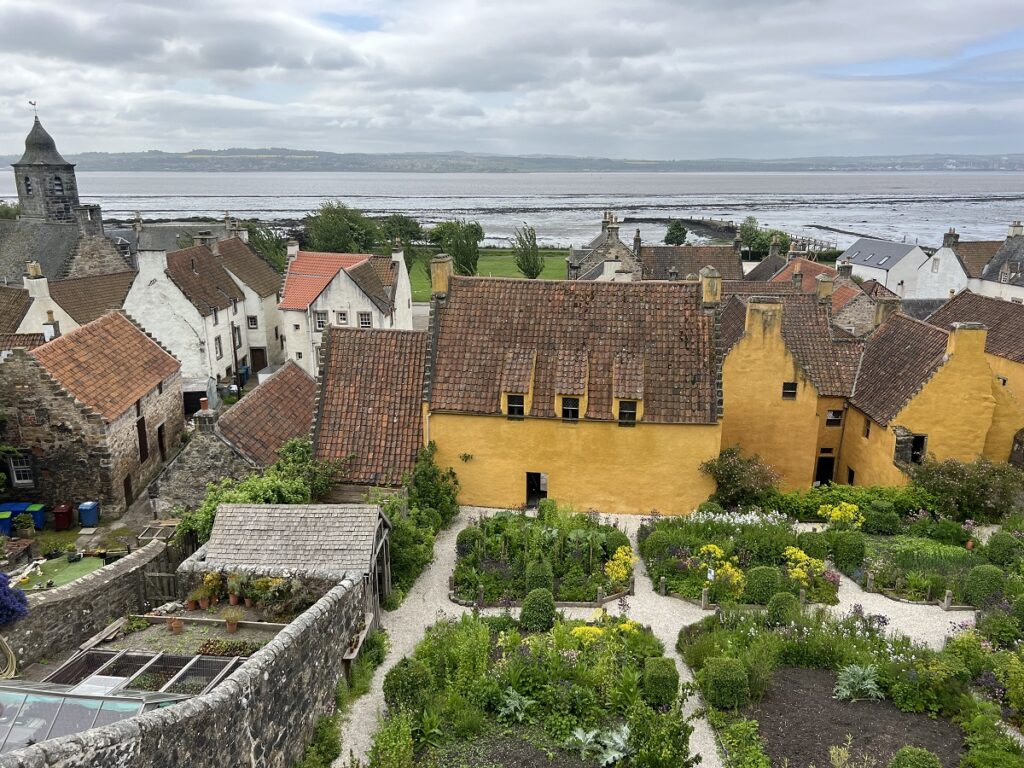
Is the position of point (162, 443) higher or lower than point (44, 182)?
lower

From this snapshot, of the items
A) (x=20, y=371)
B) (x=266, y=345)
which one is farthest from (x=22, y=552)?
(x=266, y=345)

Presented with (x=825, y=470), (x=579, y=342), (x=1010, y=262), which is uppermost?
(x=1010, y=262)

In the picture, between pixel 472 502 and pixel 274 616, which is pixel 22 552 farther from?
pixel 472 502

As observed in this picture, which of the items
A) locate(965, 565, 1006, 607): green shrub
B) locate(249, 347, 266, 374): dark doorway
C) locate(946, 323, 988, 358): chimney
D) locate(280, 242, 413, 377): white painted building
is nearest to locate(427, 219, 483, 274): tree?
locate(280, 242, 413, 377): white painted building

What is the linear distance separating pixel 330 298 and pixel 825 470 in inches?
1075

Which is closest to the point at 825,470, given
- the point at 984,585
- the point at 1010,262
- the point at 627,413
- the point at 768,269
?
the point at 984,585

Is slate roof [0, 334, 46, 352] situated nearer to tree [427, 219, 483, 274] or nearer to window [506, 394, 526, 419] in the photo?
window [506, 394, 526, 419]

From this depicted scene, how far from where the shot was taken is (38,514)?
23.3m

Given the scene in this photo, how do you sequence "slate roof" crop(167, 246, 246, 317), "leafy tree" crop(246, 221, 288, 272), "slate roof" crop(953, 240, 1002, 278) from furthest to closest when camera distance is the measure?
"leafy tree" crop(246, 221, 288, 272)
"slate roof" crop(953, 240, 1002, 278)
"slate roof" crop(167, 246, 246, 317)

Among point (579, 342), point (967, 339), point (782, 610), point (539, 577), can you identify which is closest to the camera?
point (782, 610)

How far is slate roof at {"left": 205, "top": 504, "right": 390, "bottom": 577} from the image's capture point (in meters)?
16.4

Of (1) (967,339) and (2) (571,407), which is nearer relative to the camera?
(2) (571,407)

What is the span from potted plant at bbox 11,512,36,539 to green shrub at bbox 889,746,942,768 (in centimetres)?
2461

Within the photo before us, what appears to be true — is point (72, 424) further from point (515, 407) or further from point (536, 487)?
point (536, 487)
